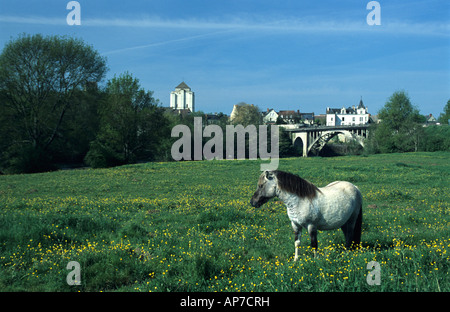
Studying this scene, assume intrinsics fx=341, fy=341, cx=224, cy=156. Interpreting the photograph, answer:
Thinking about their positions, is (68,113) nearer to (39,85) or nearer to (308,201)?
(39,85)

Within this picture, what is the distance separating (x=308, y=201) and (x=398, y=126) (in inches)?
3529

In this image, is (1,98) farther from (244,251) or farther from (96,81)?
(244,251)

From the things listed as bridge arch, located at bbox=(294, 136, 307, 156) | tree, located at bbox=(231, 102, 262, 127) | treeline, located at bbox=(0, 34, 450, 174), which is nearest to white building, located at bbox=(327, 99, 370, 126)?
bridge arch, located at bbox=(294, 136, 307, 156)

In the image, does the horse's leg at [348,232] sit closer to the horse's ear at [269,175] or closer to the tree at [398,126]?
the horse's ear at [269,175]

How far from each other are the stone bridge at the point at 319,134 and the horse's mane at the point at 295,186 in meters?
91.8

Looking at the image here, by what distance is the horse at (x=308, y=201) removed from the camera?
7.26 m

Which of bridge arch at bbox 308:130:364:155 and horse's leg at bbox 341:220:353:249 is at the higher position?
bridge arch at bbox 308:130:364:155

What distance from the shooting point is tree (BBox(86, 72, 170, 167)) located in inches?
2116

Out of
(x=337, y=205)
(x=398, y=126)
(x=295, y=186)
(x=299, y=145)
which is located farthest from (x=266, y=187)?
(x=299, y=145)

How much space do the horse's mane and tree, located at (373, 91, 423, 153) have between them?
80214 mm

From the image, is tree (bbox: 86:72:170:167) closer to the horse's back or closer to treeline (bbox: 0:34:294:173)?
treeline (bbox: 0:34:294:173)

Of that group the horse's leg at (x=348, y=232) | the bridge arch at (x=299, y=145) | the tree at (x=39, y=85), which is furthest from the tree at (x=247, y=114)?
the horse's leg at (x=348, y=232)
